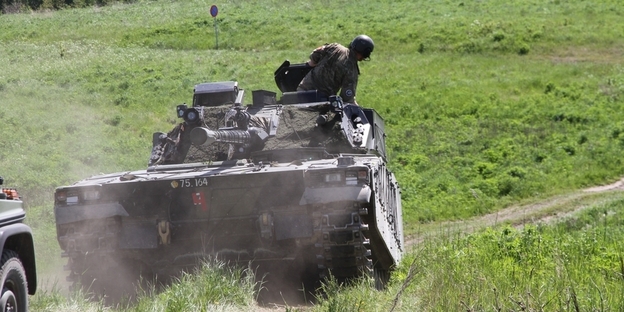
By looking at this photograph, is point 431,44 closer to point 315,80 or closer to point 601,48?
point 601,48

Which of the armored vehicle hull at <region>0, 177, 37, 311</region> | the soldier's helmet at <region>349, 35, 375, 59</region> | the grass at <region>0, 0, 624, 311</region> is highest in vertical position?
the soldier's helmet at <region>349, 35, 375, 59</region>

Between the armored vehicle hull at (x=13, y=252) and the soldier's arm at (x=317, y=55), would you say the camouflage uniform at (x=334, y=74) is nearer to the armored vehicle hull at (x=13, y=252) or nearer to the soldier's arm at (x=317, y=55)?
the soldier's arm at (x=317, y=55)

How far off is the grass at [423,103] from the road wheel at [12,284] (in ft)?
4.68

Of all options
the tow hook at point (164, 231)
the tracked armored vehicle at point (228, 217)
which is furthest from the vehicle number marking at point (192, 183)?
the tow hook at point (164, 231)

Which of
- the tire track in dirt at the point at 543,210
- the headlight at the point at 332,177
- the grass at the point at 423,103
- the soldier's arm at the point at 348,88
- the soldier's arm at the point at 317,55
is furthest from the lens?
the tire track in dirt at the point at 543,210

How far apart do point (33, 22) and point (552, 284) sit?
1606 inches

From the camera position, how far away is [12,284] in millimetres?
5574

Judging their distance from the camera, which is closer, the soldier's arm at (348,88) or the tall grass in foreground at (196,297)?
the tall grass in foreground at (196,297)

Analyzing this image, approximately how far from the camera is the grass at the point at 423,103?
7.74 metres

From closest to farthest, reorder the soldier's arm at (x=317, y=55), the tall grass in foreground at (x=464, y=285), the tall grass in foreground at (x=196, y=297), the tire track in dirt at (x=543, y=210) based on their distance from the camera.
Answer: the tall grass in foreground at (x=464, y=285) < the tall grass in foreground at (x=196, y=297) < the soldier's arm at (x=317, y=55) < the tire track in dirt at (x=543, y=210)

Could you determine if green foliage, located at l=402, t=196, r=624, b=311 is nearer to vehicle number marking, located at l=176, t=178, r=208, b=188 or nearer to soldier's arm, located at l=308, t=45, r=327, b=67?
vehicle number marking, located at l=176, t=178, r=208, b=188

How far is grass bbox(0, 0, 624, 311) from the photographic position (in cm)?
774

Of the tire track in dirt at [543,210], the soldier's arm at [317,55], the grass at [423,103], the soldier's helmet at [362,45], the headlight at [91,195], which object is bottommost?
the tire track in dirt at [543,210]

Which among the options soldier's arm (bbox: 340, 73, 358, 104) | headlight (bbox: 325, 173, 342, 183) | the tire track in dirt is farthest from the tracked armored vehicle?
the tire track in dirt
